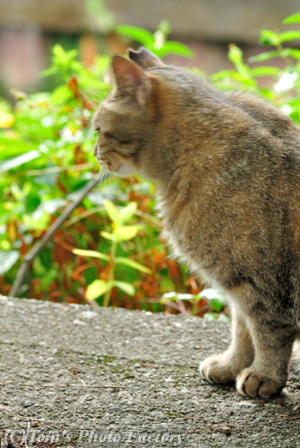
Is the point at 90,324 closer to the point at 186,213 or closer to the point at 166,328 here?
the point at 166,328

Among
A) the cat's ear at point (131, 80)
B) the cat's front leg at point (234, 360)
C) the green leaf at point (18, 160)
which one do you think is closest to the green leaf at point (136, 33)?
the green leaf at point (18, 160)

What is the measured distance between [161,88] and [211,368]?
2.81ft

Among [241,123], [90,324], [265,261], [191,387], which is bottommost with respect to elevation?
[90,324]

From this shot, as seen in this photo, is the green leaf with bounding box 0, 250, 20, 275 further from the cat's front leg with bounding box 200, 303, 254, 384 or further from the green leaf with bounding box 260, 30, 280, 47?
the green leaf with bounding box 260, 30, 280, 47

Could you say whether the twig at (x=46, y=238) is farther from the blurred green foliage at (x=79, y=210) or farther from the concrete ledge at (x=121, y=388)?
the concrete ledge at (x=121, y=388)

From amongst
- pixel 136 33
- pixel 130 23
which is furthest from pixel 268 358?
pixel 130 23

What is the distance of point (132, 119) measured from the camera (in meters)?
→ 1.74

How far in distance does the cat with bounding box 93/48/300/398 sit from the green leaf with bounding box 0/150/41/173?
1.02 m

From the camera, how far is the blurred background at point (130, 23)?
5.94 m

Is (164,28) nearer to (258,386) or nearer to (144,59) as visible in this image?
(144,59)

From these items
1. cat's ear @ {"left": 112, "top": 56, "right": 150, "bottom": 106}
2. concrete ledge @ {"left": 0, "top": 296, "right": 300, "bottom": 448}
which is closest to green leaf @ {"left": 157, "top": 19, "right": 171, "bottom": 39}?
cat's ear @ {"left": 112, "top": 56, "right": 150, "bottom": 106}

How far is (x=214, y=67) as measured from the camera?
591 cm

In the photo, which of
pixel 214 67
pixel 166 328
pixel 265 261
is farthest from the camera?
pixel 214 67

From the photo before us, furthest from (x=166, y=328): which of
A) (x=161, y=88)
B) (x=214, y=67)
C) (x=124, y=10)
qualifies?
(x=124, y=10)
